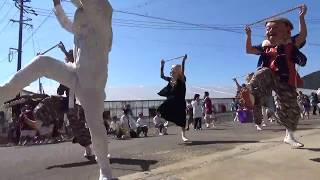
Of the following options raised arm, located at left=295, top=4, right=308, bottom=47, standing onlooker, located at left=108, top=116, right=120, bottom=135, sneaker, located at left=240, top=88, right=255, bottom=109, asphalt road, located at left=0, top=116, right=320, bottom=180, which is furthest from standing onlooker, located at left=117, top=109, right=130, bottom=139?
raised arm, located at left=295, top=4, right=308, bottom=47

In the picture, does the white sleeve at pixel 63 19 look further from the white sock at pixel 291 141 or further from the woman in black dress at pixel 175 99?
the woman in black dress at pixel 175 99

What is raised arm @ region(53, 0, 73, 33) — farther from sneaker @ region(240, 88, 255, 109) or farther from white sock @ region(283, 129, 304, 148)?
white sock @ region(283, 129, 304, 148)

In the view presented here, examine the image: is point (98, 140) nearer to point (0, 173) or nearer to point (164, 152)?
point (0, 173)

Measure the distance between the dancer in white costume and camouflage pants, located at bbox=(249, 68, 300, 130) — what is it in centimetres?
255

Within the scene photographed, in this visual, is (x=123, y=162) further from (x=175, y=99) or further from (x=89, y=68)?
(x=175, y=99)

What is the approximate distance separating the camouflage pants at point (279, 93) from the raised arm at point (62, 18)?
2.83 meters

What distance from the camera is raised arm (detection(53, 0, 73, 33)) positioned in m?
5.45

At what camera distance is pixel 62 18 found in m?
5.45

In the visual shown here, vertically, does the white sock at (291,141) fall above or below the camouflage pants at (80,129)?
below

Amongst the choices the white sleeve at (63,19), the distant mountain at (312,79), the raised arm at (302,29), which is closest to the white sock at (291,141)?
the raised arm at (302,29)

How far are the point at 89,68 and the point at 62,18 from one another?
2.31 ft

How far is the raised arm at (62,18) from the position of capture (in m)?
5.45

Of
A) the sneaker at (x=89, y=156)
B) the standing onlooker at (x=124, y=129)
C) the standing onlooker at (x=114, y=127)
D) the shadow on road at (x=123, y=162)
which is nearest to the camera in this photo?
the shadow on road at (x=123, y=162)

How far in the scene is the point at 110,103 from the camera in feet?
114
